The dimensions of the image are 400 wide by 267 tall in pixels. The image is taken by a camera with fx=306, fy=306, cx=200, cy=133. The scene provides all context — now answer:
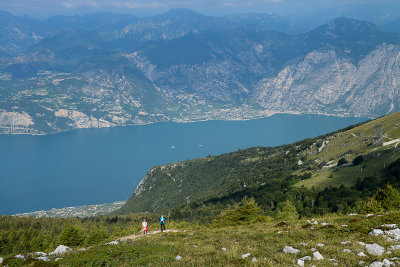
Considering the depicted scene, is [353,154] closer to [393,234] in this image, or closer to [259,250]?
[393,234]

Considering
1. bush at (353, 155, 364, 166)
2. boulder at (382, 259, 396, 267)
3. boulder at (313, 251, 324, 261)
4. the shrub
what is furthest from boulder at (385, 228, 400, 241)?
bush at (353, 155, 364, 166)

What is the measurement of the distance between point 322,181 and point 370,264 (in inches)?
3429

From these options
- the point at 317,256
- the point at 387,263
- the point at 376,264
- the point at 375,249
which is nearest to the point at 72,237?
the point at 317,256

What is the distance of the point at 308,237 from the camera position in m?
21.0

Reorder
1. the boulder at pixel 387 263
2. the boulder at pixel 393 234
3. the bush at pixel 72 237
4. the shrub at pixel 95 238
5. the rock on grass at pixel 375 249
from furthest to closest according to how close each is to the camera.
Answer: the bush at pixel 72 237, the shrub at pixel 95 238, the boulder at pixel 393 234, the rock on grass at pixel 375 249, the boulder at pixel 387 263

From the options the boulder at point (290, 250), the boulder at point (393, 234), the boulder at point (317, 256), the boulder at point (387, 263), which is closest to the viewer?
the boulder at point (387, 263)

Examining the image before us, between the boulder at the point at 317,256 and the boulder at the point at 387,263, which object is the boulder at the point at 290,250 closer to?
the boulder at the point at 317,256

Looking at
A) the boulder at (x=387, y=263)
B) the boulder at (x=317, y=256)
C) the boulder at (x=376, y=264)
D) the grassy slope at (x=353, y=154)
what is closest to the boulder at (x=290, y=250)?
the boulder at (x=317, y=256)

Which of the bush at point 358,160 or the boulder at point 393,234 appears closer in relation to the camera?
the boulder at point 393,234

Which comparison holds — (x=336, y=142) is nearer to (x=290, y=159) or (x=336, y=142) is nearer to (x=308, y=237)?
(x=290, y=159)

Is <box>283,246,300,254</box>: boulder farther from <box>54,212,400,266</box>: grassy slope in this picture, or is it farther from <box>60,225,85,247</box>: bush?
<box>60,225,85,247</box>: bush

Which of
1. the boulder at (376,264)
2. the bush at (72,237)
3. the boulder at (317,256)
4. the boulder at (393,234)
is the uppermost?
the boulder at (376,264)

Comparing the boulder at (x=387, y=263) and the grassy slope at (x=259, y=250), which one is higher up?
the boulder at (x=387, y=263)

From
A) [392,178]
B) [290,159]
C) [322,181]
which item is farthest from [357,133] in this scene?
[392,178]
